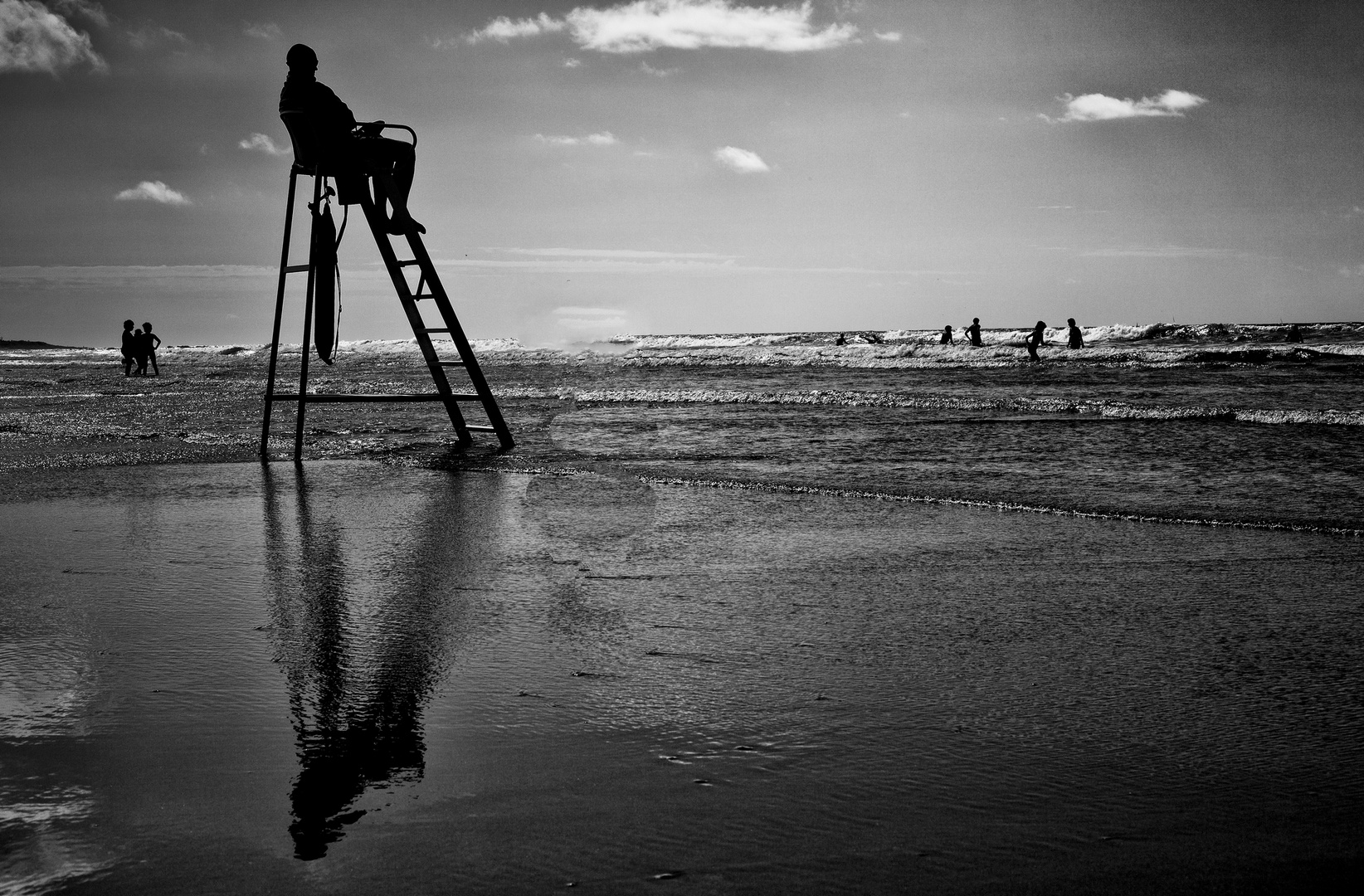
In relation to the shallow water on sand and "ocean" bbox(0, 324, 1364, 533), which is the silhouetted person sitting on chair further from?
the shallow water on sand

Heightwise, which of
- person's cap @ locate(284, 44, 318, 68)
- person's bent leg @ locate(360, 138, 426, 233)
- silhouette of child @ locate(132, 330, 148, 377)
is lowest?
silhouette of child @ locate(132, 330, 148, 377)

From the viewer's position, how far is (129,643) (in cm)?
331

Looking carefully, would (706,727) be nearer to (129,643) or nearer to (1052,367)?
(129,643)

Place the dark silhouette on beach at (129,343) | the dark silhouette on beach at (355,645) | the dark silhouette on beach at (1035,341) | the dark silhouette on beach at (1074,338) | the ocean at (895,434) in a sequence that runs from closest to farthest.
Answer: the dark silhouette on beach at (355,645) → the ocean at (895,434) → the dark silhouette on beach at (129,343) → the dark silhouette on beach at (1035,341) → the dark silhouette on beach at (1074,338)

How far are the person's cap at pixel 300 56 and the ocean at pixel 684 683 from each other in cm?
370

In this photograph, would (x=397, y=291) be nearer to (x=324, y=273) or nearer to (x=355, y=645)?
(x=324, y=273)

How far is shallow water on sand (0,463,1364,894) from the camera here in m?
1.92

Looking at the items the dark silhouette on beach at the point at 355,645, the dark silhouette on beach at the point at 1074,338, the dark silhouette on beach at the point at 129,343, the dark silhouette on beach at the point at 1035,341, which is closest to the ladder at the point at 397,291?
the dark silhouette on beach at the point at 355,645

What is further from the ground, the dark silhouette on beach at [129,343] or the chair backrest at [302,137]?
the chair backrest at [302,137]

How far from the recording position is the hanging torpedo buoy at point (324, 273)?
363 inches

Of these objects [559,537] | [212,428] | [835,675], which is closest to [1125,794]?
[835,675]

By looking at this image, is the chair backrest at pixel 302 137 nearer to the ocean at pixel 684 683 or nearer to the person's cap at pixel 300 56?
the person's cap at pixel 300 56

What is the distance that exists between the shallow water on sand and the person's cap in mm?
5224

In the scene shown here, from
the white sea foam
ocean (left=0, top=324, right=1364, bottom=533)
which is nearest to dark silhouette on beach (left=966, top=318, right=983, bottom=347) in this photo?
ocean (left=0, top=324, right=1364, bottom=533)
